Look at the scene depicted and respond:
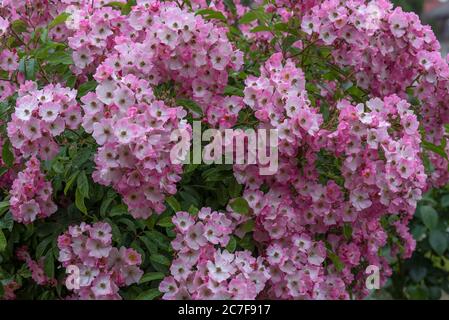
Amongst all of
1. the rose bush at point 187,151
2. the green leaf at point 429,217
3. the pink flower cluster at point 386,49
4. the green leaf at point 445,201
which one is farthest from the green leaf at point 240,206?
the green leaf at point 445,201

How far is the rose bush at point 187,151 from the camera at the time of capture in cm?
180

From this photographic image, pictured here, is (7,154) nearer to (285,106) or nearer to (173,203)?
(173,203)

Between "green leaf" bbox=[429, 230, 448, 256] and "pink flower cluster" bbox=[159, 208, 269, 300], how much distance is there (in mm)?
1716

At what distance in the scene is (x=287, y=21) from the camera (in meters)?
2.34

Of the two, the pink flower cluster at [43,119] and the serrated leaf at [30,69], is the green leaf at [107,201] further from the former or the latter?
the serrated leaf at [30,69]

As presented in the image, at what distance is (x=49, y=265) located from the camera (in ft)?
6.57

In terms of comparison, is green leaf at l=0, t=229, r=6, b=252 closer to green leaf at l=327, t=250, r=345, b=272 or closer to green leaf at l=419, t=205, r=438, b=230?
green leaf at l=327, t=250, r=345, b=272

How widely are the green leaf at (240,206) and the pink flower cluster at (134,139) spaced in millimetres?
235

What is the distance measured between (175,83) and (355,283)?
0.99 meters

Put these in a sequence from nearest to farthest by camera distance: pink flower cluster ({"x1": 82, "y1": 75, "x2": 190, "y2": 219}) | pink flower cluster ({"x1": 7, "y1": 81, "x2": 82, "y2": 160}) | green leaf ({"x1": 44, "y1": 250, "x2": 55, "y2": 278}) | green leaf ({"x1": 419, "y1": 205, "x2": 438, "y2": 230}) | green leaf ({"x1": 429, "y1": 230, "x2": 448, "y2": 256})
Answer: pink flower cluster ({"x1": 82, "y1": 75, "x2": 190, "y2": 219}), pink flower cluster ({"x1": 7, "y1": 81, "x2": 82, "y2": 160}), green leaf ({"x1": 44, "y1": 250, "x2": 55, "y2": 278}), green leaf ({"x1": 419, "y1": 205, "x2": 438, "y2": 230}), green leaf ({"x1": 429, "y1": 230, "x2": 448, "y2": 256})

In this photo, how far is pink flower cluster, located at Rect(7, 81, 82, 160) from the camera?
179 cm

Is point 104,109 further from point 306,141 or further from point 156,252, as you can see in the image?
point 306,141

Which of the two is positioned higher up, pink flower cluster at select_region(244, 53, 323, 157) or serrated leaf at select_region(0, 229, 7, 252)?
pink flower cluster at select_region(244, 53, 323, 157)

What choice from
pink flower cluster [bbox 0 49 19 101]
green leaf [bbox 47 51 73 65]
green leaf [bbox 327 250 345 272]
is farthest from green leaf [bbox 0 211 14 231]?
green leaf [bbox 327 250 345 272]
